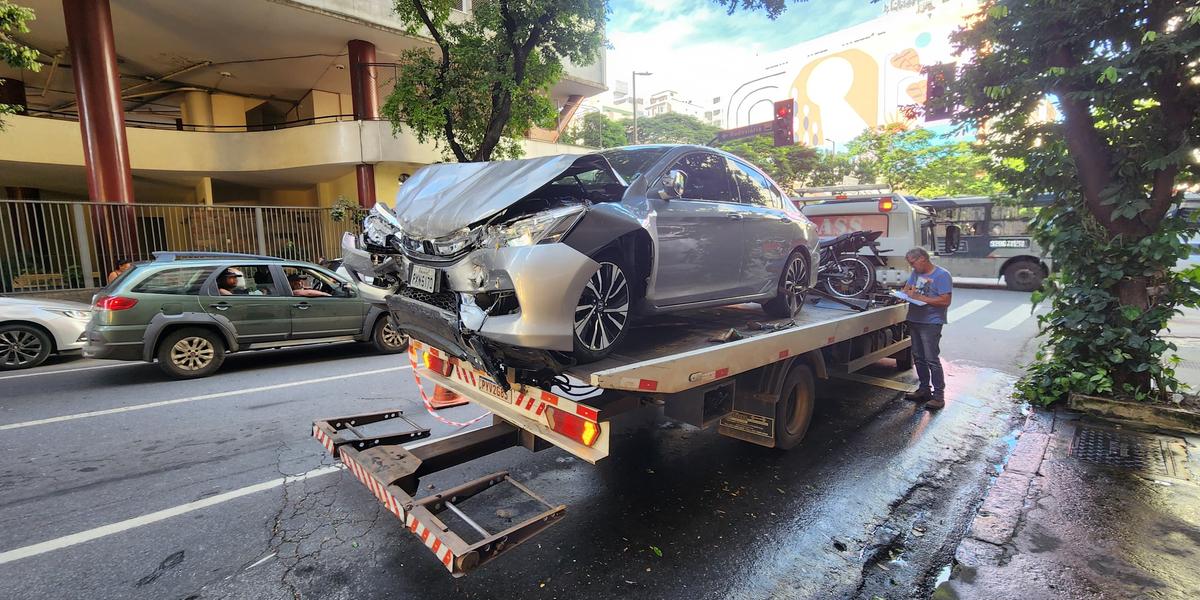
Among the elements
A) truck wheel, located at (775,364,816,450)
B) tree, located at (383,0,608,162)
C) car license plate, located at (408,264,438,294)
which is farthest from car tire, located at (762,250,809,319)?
tree, located at (383,0,608,162)

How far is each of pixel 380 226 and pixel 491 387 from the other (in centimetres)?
137

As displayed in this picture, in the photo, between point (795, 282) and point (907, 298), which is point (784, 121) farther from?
point (795, 282)

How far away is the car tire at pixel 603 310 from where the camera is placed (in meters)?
3.23

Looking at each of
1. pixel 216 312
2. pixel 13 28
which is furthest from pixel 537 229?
pixel 13 28

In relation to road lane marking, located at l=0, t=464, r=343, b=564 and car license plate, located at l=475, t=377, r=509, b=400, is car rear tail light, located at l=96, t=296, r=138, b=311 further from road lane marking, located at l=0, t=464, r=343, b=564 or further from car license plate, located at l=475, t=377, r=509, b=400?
car license plate, located at l=475, t=377, r=509, b=400

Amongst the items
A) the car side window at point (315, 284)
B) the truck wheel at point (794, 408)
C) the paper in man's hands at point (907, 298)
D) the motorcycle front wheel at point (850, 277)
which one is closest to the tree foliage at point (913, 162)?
the motorcycle front wheel at point (850, 277)

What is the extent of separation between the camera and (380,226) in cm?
385

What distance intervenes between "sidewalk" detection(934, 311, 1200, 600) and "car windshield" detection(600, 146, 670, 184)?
3.16 metres

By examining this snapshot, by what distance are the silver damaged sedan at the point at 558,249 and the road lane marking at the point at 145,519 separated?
1.44m

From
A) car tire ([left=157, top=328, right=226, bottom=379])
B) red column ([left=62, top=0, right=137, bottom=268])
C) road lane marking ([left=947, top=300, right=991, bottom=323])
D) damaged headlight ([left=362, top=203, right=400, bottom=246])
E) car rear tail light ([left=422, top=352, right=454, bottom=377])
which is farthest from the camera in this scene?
road lane marking ([left=947, top=300, right=991, bottom=323])

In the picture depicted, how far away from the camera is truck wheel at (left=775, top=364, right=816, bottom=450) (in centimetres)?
447

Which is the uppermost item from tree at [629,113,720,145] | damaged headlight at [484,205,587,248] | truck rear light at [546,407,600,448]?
tree at [629,113,720,145]

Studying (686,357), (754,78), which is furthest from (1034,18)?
(754,78)

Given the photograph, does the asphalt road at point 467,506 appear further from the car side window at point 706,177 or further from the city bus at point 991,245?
the city bus at point 991,245
